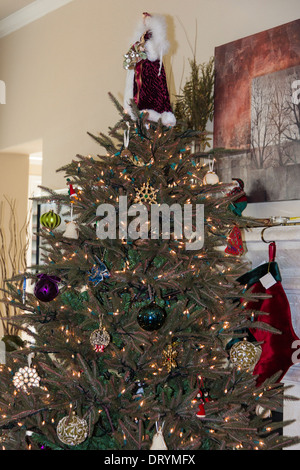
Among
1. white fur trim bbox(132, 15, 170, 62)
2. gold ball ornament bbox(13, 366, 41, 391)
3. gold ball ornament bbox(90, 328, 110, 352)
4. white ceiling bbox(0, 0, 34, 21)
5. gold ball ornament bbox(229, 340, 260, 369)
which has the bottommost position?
gold ball ornament bbox(13, 366, 41, 391)

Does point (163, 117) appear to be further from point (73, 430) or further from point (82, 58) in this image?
point (82, 58)

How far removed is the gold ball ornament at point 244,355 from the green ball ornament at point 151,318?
0.38 m

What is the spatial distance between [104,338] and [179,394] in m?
0.28

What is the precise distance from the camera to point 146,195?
180 centimetres

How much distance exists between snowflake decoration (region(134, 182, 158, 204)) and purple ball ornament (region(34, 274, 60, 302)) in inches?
15.0

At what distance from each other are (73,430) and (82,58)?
Answer: 2622mm

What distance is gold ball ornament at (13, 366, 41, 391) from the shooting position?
1743 mm

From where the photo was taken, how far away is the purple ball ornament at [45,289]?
177cm

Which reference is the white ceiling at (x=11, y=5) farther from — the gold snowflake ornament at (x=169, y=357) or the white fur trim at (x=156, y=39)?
the gold snowflake ornament at (x=169, y=357)

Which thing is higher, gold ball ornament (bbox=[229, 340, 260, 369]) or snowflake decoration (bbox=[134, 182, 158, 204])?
snowflake decoration (bbox=[134, 182, 158, 204])

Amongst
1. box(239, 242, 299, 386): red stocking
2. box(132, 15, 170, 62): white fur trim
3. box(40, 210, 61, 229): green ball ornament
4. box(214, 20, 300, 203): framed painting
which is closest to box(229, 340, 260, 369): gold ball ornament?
box(239, 242, 299, 386): red stocking

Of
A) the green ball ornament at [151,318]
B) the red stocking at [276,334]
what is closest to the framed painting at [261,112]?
the red stocking at [276,334]

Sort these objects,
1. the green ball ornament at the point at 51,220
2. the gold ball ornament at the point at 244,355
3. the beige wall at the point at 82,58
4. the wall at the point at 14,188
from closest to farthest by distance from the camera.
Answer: the gold ball ornament at the point at 244,355 < the green ball ornament at the point at 51,220 < the beige wall at the point at 82,58 < the wall at the point at 14,188

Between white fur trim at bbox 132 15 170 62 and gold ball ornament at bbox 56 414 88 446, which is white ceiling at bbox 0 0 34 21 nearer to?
white fur trim at bbox 132 15 170 62
